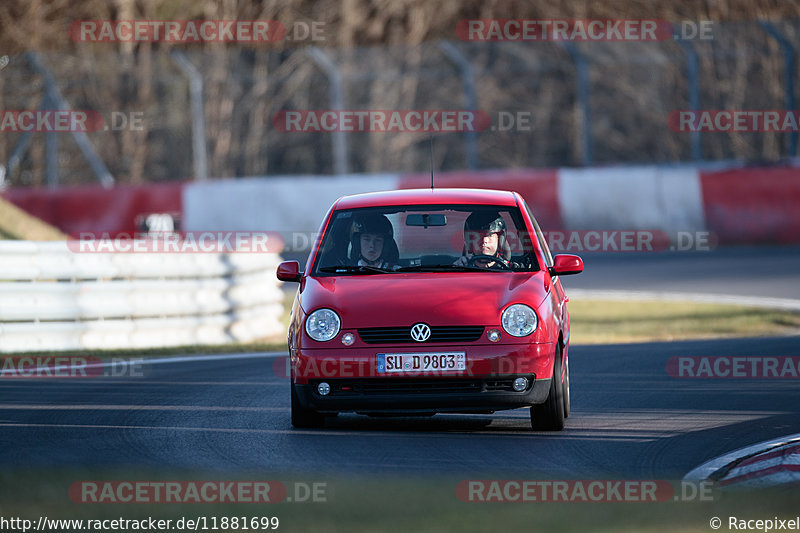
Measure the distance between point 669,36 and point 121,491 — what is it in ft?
66.4

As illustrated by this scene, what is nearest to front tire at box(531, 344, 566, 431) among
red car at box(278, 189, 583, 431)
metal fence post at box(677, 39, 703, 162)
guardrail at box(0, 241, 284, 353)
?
red car at box(278, 189, 583, 431)

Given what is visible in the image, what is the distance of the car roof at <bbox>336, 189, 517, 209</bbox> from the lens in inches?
358

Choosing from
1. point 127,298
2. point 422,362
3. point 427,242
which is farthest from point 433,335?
point 127,298

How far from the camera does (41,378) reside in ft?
37.7

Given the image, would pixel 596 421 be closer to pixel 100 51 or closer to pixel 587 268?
pixel 587 268

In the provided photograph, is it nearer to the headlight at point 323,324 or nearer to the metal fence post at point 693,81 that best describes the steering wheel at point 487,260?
the headlight at point 323,324

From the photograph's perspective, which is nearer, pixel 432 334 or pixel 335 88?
pixel 432 334

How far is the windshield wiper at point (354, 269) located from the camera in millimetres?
8641

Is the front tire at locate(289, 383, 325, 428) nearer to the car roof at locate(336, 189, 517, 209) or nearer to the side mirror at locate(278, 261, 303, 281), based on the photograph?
the side mirror at locate(278, 261, 303, 281)

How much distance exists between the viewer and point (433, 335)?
7953 millimetres

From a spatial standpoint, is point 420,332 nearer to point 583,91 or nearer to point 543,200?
point 543,200

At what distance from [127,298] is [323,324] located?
6182mm

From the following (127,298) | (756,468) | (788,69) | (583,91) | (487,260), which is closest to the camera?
(756,468)

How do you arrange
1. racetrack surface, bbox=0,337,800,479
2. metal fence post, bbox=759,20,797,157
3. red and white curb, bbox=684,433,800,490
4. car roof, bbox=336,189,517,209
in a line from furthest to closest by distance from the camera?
metal fence post, bbox=759,20,797,157 → car roof, bbox=336,189,517,209 → racetrack surface, bbox=0,337,800,479 → red and white curb, bbox=684,433,800,490
